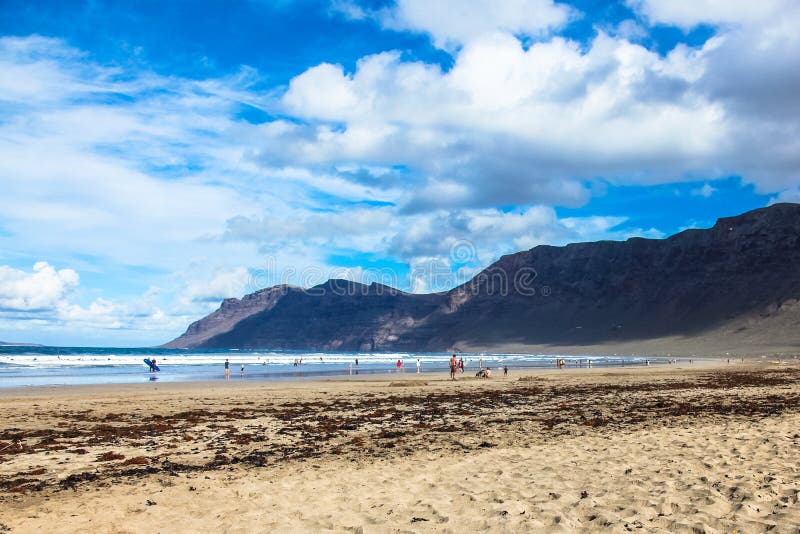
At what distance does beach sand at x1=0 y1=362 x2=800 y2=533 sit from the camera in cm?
662

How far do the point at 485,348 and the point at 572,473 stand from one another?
176 m

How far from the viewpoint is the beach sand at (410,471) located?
662 centimetres

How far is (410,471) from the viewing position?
9.11 m

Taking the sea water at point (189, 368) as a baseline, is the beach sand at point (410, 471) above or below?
above

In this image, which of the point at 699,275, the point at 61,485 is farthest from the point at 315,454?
the point at 699,275

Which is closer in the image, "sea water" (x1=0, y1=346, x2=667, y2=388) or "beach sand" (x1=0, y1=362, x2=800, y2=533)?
"beach sand" (x1=0, y1=362, x2=800, y2=533)

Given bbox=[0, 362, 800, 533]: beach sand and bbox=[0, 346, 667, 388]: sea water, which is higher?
bbox=[0, 362, 800, 533]: beach sand

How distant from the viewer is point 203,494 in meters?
→ 7.85

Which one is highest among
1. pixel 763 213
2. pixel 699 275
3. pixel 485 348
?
pixel 763 213

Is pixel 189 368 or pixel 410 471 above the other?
pixel 410 471

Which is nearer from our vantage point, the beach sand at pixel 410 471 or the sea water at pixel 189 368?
the beach sand at pixel 410 471

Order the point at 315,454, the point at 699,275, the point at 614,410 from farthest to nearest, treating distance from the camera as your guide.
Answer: the point at 699,275
the point at 614,410
the point at 315,454

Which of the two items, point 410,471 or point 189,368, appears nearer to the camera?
point 410,471

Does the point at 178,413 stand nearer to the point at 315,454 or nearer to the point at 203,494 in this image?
the point at 315,454
